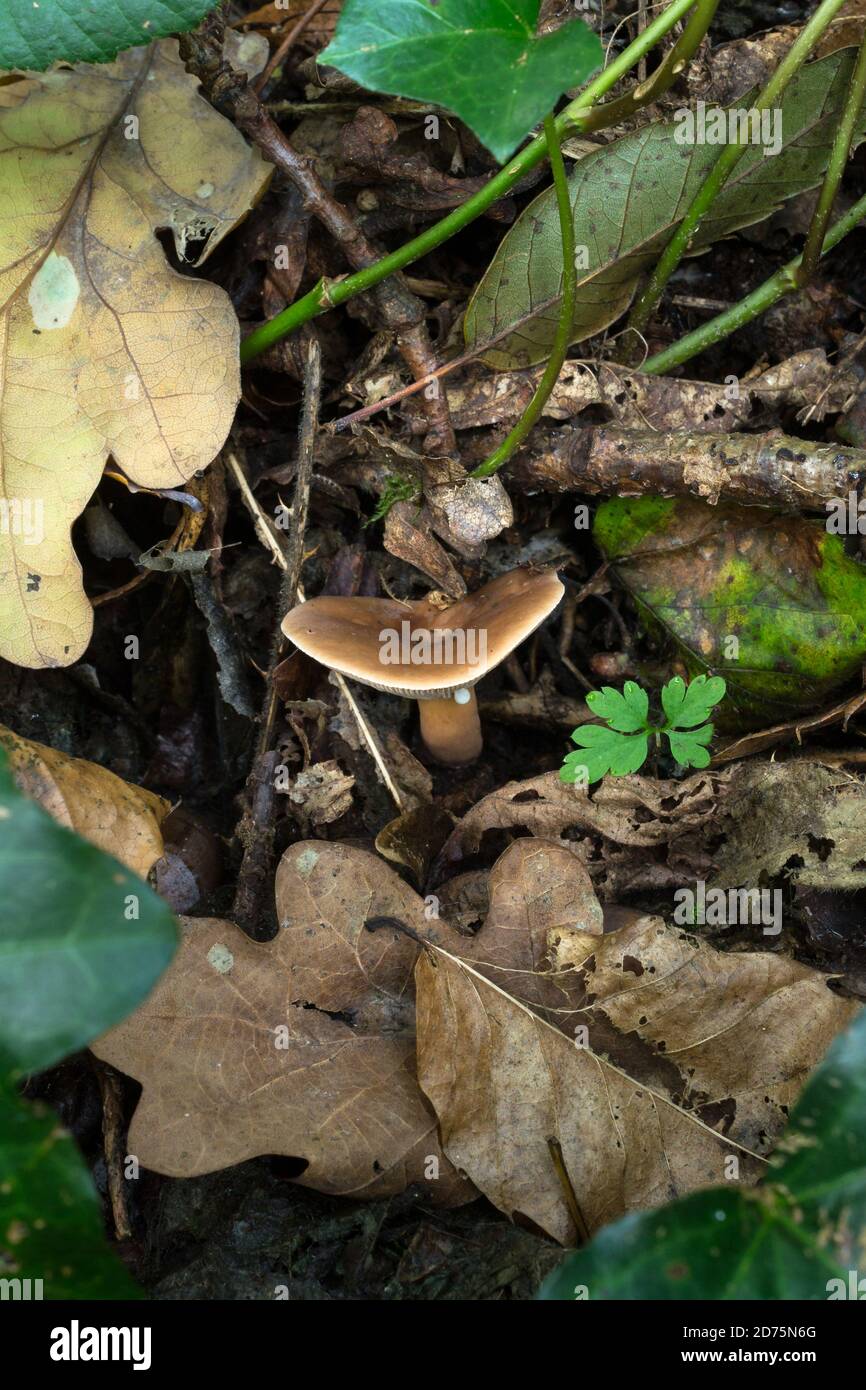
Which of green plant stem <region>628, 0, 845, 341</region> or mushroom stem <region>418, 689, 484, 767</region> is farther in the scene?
mushroom stem <region>418, 689, 484, 767</region>

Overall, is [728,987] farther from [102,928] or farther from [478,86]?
[478,86]

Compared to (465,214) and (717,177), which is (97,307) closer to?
(465,214)

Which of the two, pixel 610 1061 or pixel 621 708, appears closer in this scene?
pixel 610 1061

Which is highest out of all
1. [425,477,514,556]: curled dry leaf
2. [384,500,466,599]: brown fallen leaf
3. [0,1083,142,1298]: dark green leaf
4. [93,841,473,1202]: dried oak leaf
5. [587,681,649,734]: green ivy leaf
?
[425,477,514,556]: curled dry leaf

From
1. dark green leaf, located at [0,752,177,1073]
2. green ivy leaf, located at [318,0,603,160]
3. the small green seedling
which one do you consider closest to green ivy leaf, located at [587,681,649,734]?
the small green seedling

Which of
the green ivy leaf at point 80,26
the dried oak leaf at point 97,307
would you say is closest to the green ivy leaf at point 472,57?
the green ivy leaf at point 80,26

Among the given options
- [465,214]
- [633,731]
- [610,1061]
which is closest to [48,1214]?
[610,1061]

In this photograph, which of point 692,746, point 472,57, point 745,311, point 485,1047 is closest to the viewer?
point 472,57

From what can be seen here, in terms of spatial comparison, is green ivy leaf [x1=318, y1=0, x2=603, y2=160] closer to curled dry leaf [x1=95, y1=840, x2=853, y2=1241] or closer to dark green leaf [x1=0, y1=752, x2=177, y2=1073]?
dark green leaf [x1=0, y1=752, x2=177, y2=1073]

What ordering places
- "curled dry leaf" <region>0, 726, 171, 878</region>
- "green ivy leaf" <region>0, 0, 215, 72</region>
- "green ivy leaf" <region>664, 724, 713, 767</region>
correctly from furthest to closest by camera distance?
"green ivy leaf" <region>664, 724, 713, 767</region>
"curled dry leaf" <region>0, 726, 171, 878</region>
"green ivy leaf" <region>0, 0, 215, 72</region>
